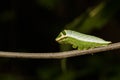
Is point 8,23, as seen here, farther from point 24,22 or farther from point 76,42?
point 76,42

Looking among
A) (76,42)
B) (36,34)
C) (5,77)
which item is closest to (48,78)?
(5,77)

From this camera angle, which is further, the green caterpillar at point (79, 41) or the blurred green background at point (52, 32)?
the blurred green background at point (52, 32)

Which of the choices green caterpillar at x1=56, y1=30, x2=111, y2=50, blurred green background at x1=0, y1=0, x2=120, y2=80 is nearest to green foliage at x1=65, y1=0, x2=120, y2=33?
blurred green background at x1=0, y1=0, x2=120, y2=80

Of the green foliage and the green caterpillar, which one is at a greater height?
the green foliage

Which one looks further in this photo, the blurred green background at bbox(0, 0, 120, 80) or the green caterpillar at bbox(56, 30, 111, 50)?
the blurred green background at bbox(0, 0, 120, 80)

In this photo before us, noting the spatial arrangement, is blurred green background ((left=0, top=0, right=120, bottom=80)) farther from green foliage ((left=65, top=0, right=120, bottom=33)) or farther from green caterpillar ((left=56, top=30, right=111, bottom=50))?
green caterpillar ((left=56, top=30, right=111, bottom=50))

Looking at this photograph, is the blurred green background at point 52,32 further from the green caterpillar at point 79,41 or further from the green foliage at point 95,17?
the green caterpillar at point 79,41

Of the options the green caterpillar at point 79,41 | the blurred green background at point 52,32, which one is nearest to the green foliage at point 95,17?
the blurred green background at point 52,32

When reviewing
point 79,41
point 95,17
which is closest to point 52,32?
point 95,17

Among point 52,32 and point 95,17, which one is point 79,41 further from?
point 52,32
